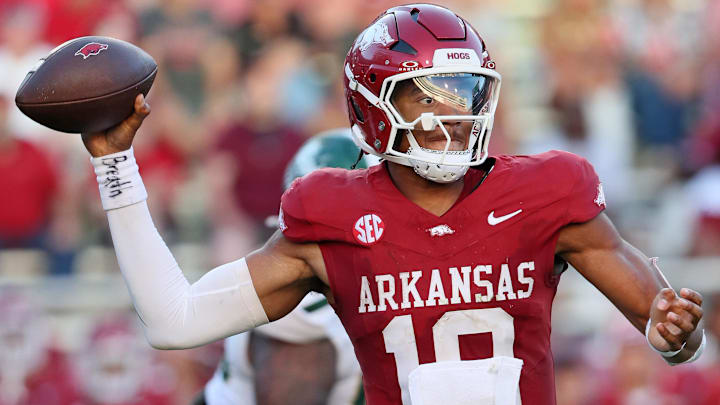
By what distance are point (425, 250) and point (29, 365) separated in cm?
466

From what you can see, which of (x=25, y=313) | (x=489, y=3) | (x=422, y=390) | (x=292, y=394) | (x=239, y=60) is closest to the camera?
(x=422, y=390)

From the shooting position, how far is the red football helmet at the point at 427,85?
10.0 ft

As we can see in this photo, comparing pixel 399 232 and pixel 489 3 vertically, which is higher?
pixel 399 232

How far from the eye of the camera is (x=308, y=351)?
13.6 ft

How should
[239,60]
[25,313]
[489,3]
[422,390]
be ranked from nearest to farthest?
[422,390] < [25,313] < [239,60] < [489,3]

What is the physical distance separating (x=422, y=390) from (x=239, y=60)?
5.54m

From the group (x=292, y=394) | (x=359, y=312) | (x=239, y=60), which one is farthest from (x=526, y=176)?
(x=239, y=60)

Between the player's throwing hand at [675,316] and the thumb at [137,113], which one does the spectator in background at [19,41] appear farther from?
the player's throwing hand at [675,316]

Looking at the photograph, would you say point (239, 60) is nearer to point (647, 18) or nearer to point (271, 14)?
point (271, 14)

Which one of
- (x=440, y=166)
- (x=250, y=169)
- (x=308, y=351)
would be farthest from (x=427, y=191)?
(x=250, y=169)

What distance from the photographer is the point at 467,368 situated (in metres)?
3.01

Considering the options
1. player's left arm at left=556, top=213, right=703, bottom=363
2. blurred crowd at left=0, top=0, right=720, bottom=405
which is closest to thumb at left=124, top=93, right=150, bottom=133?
player's left arm at left=556, top=213, right=703, bottom=363

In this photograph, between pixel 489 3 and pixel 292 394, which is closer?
pixel 292 394

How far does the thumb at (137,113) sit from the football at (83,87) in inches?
0.5
